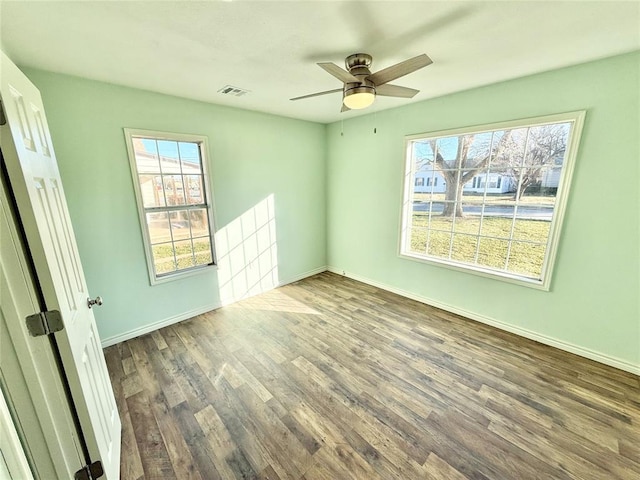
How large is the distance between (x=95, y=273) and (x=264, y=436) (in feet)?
7.25

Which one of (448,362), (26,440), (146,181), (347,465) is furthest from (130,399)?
(448,362)

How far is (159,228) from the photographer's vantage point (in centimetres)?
291

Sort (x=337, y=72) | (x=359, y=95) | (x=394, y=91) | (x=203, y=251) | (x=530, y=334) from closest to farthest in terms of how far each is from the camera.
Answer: (x=337, y=72), (x=359, y=95), (x=394, y=91), (x=530, y=334), (x=203, y=251)

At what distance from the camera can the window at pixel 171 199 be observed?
2.66 m

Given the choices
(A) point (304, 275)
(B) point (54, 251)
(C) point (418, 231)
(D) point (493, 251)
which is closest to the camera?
(B) point (54, 251)

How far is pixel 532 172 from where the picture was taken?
277 cm

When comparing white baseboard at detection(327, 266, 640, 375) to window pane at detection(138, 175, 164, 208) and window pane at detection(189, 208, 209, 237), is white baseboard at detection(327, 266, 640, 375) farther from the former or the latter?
window pane at detection(138, 175, 164, 208)

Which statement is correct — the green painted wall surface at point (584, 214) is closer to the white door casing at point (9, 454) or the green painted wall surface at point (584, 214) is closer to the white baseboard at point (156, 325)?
the white baseboard at point (156, 325)

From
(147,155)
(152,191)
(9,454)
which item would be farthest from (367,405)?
(147,155)

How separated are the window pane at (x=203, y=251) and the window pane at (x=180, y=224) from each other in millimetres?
232

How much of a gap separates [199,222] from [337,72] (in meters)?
2.42

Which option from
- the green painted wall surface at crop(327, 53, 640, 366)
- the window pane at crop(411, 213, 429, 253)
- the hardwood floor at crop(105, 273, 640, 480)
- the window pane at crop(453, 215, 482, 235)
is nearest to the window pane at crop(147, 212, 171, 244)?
the hardwood floor at crop(105, 273, 640, 480)

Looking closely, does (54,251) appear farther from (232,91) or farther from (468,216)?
(468,216)

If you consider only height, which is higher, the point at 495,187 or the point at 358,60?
the point at 358,60
